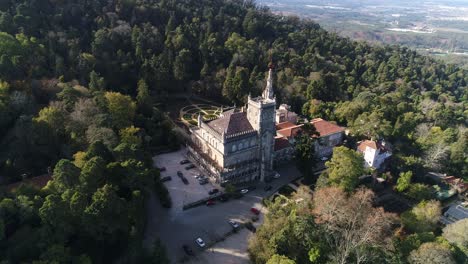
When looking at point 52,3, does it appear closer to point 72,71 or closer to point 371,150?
point 72,71

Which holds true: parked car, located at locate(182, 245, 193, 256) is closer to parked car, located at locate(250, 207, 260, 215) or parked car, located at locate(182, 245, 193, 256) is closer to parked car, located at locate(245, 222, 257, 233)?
parked car, located at locate(245, 222, 257, 233)

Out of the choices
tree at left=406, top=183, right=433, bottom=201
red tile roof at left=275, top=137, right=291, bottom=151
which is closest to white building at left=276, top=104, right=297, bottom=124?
red tile roof at left=275, top=137, right=291, bottom=151

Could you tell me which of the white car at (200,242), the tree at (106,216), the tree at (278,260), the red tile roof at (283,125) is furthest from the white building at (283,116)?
the tree at (106,216)

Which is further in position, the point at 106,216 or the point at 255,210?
the point at 255,210

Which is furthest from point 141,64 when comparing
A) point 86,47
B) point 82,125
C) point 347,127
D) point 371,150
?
point 371,150

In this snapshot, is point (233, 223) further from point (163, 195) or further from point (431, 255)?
point (431, 255)

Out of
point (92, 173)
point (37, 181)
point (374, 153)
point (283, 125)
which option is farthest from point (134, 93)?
point (374, 153)

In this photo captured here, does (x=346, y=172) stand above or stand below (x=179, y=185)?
above
